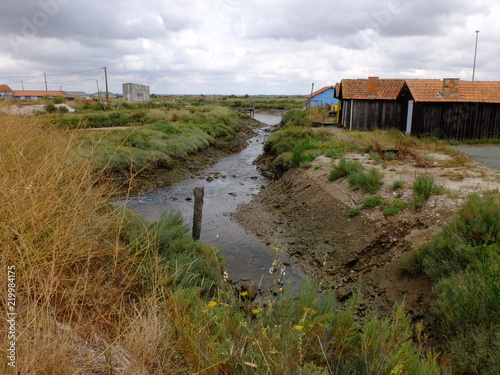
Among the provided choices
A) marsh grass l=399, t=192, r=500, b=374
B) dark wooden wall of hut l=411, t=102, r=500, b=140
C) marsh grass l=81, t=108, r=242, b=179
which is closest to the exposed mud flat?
marsh grass l=399, t=192, r=500, b=374

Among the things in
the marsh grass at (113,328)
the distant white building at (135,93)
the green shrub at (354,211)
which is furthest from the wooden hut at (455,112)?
Result: the distant white building at (135,93)

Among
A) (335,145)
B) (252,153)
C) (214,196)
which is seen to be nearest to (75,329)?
(214,196)

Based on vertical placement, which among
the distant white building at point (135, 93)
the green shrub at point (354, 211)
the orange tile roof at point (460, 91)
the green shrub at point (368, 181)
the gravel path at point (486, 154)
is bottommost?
the green shrub at point (354, 211)

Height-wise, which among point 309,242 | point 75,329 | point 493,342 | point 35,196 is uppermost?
point 35,196

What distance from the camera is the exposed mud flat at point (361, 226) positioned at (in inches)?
303

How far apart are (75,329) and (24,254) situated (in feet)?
2.68

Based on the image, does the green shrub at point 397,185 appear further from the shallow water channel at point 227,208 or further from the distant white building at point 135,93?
the distant white building at point 135,93

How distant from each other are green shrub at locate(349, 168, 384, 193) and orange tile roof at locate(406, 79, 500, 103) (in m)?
11.5

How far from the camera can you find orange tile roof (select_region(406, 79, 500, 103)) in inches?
824

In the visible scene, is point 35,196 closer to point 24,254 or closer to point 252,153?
point 24,254

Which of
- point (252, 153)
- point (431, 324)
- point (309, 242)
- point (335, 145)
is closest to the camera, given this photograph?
point (431, 324)

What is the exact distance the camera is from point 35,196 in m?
3.82

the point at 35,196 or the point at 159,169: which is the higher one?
the point at 35,196

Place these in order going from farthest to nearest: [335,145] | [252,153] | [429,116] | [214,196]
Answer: [252,153] → [429,116] → [335,145] → [214,196]
